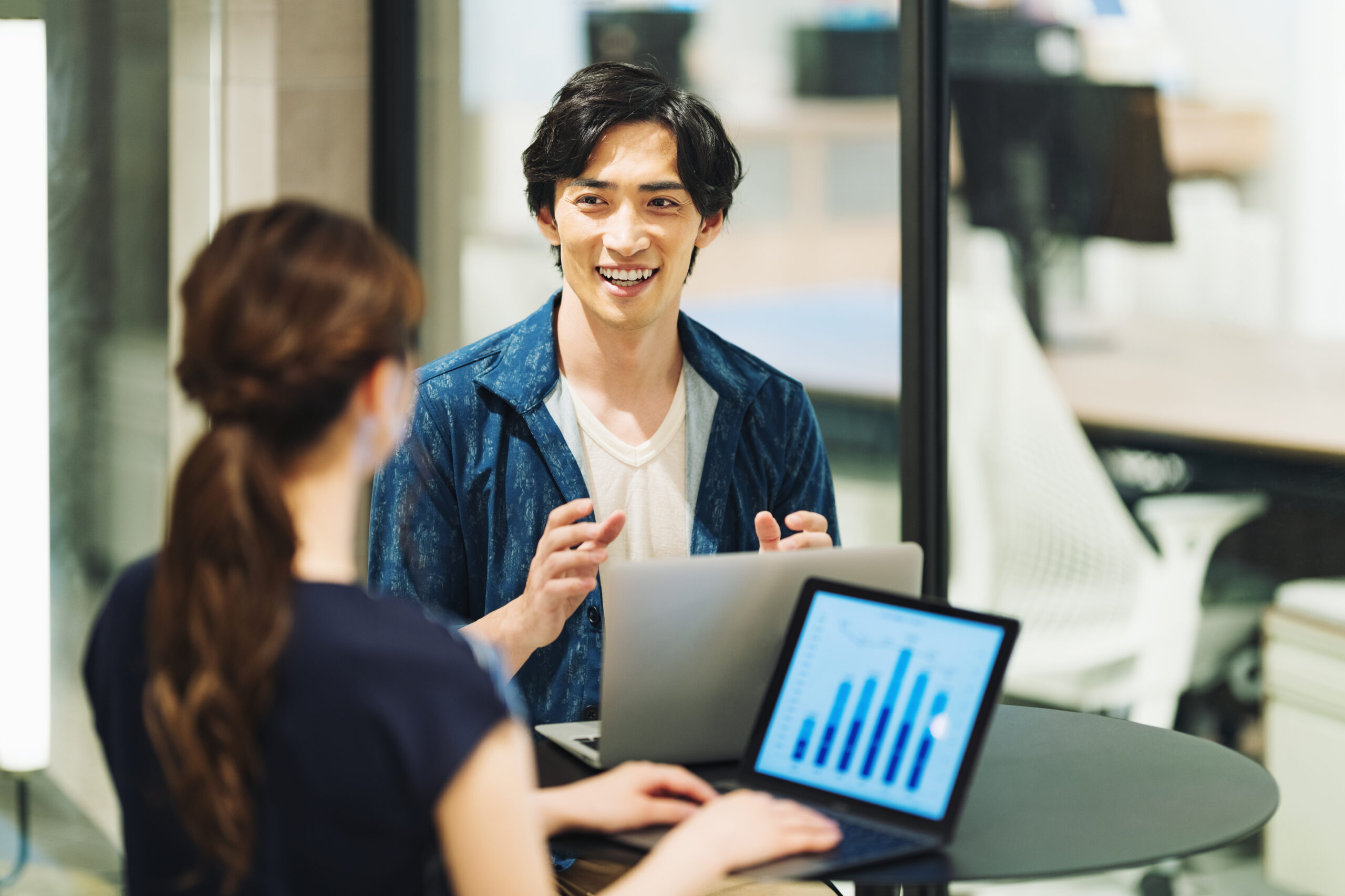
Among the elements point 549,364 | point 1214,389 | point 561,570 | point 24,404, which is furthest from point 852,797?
point 24,404

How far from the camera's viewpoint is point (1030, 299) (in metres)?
2.62

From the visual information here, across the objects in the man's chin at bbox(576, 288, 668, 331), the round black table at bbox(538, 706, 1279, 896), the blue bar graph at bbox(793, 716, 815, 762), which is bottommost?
the round black table at bbox(538, 706, 1279, 896)

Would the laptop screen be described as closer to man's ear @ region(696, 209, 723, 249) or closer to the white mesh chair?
man's ear @ region(696, 209, 723, 249)

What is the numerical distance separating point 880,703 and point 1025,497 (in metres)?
1.33

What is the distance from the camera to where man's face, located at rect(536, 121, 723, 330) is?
192 cm

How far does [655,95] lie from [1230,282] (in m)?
1.06

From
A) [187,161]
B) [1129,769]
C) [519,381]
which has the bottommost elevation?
[1129,769]

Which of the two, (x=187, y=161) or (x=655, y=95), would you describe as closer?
(x=655, y=95)

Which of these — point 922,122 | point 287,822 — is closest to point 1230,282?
point 922,122

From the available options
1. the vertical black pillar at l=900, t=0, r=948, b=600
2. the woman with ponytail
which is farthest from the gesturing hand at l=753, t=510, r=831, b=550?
the vertical black pillar at l=900, t=0, r=948, b=600

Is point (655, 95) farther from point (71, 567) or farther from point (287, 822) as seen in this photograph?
point (71, 567)

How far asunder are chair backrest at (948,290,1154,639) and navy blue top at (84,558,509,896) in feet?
5.69

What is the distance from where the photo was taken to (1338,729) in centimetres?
229

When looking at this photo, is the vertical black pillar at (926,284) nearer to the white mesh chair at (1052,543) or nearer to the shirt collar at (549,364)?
the white mesh chair at (1052,543)
